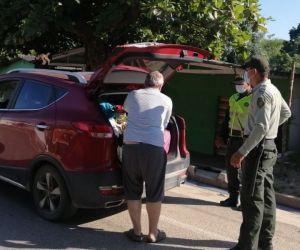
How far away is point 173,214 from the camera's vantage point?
5.95 m

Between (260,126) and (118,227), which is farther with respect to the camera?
(118,227)

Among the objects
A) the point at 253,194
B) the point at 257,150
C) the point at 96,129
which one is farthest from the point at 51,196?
the point at 257,150

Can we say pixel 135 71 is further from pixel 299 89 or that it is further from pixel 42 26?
pixel 299 89

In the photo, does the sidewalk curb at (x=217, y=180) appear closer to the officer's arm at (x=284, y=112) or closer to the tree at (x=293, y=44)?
the officer's arm at (x=284, y=112)

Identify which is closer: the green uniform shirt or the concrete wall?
the green uniform shirt

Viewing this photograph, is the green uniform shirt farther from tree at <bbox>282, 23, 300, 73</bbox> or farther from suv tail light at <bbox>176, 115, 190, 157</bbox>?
tree at <bbox>282, 23, 300, 73</bbox>

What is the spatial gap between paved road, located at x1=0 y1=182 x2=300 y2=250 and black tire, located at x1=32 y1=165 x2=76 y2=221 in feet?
0.41

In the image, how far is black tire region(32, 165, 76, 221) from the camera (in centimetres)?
517

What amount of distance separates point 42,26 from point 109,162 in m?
4.84

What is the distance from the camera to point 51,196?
5.39 metres

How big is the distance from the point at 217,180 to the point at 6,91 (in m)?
3.74

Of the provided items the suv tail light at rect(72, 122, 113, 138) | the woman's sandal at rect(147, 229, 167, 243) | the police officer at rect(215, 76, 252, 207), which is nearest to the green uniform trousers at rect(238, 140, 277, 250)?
the woman's sandal at rect(147, 229, 167, 243)

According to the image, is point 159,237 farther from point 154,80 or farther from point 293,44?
point 293,44

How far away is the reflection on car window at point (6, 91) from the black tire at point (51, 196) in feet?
3.88
